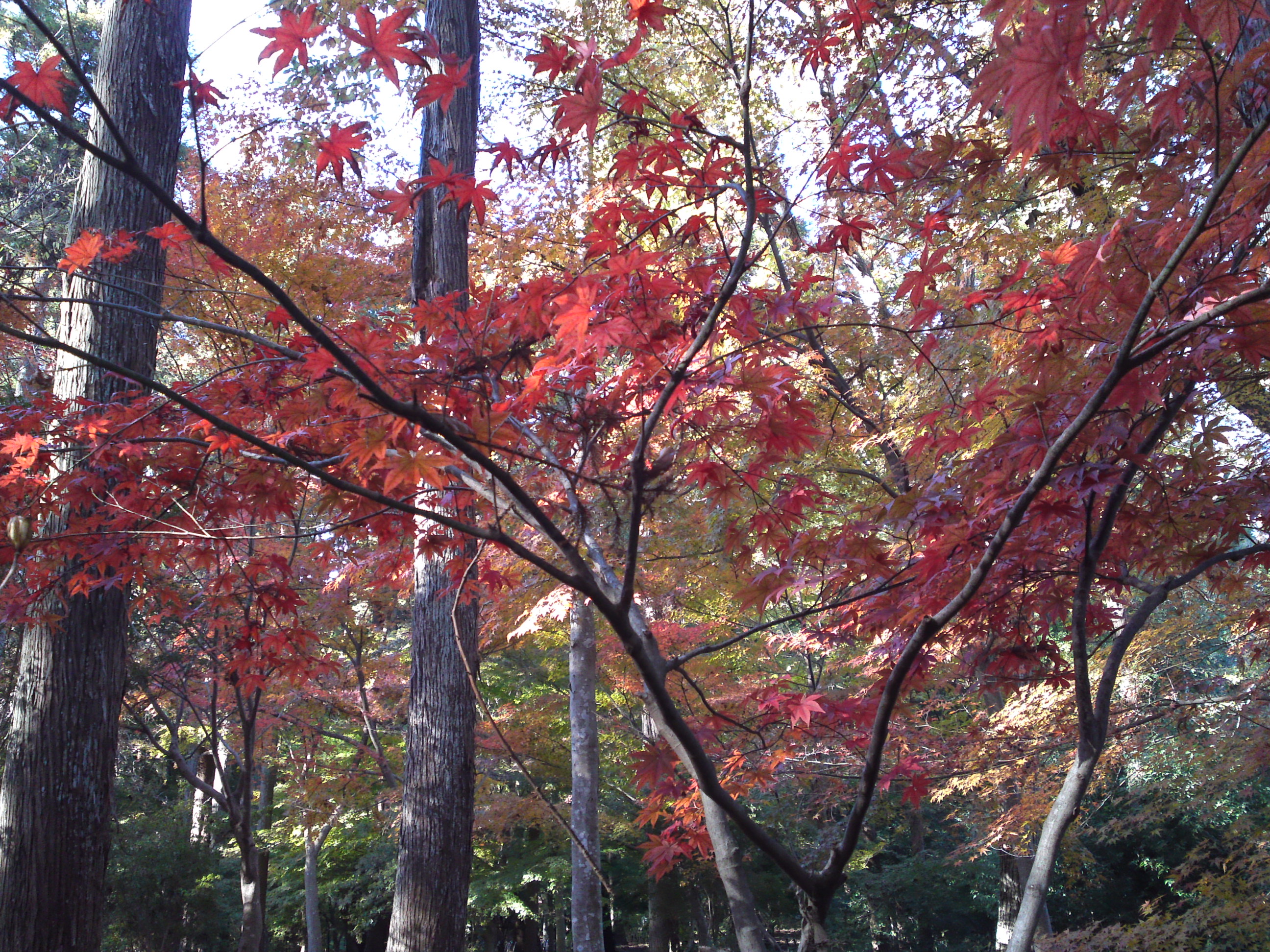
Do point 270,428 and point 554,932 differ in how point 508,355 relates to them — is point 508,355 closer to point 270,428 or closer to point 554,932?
point 270,428

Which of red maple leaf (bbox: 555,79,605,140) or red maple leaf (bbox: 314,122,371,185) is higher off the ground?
red maple leaf (bbox: 314,122,371,185)

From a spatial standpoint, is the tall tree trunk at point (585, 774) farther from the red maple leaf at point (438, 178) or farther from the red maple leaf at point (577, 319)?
the red maple leaf at point (577, 319)

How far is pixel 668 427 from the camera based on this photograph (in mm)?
3768

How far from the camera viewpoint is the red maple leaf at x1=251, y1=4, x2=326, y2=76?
218cm

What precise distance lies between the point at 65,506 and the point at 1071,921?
64.0 feet

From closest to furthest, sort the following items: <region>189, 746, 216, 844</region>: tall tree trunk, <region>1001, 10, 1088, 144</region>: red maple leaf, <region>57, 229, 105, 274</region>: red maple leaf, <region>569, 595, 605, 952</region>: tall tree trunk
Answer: <region>1001, 10, 1088, 144</region>: red maple leaf
<region>57, 229, 105, 274</region>: red maple leaf
<region>569, 595, 605, 952</region>: tall tree trunk
<region>189, 746, 216, 844</region>: tall tree trunk

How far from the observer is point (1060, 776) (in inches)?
277

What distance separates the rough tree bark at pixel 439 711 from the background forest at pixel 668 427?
28 millimetres

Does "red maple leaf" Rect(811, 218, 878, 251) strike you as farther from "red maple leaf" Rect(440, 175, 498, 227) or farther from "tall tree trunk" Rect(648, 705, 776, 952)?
"tall tree trunk" Rect(648, 705, 776, 952)

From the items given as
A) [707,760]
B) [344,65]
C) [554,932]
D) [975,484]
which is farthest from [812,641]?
[554,932]

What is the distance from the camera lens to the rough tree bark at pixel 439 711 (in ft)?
15.3

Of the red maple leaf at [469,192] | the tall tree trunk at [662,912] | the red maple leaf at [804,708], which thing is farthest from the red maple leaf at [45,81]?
the tall tree trunk at [662,912]

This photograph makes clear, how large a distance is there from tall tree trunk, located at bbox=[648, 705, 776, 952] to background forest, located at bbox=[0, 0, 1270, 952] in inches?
0.5

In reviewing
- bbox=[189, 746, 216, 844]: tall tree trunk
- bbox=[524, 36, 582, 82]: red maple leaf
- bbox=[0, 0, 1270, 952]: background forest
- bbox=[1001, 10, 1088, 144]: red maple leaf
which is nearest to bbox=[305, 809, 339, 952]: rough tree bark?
bbox=[0, 0, 1270, 952]: background forest
